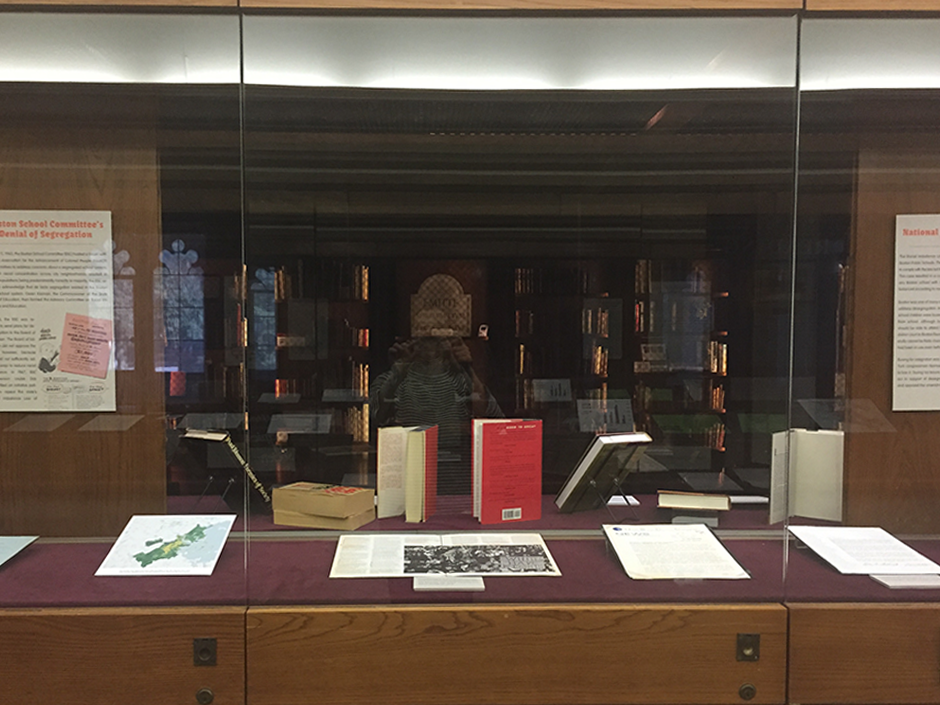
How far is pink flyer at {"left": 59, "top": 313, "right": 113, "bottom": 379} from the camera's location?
1734mm

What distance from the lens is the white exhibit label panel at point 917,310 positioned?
181 cm

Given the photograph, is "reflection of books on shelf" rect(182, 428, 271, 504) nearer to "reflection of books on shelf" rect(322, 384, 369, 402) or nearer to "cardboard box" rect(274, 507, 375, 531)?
"cardboard box" rect(274, 507, 375, 531)

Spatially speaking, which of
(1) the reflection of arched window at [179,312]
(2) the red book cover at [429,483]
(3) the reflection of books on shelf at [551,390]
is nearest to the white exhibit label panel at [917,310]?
(3) the reflection of books on shelf at [551,390]

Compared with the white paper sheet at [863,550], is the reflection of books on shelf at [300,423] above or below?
above

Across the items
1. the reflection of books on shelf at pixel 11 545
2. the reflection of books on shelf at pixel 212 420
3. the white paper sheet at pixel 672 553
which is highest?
the reflection of books on shelf at pixel 212 420

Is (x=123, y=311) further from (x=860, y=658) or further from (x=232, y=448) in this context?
(x=860, y=658)

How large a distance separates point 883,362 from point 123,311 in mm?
2023

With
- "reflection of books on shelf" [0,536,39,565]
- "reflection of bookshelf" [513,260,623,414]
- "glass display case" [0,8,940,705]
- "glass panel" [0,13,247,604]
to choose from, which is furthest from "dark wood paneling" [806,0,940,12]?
"reflection of books on shelf" [0,536,39,565]

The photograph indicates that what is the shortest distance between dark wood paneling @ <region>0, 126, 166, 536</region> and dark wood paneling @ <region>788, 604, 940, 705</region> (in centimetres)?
159

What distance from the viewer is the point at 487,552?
164cm

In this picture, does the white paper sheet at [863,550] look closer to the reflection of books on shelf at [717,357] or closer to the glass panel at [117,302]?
the reflection of books on shelf at [717,357]

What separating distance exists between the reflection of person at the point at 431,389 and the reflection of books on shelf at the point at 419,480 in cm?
13

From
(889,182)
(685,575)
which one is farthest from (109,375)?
(889,182)

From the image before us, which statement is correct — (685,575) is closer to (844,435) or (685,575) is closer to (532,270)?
(844,435)
